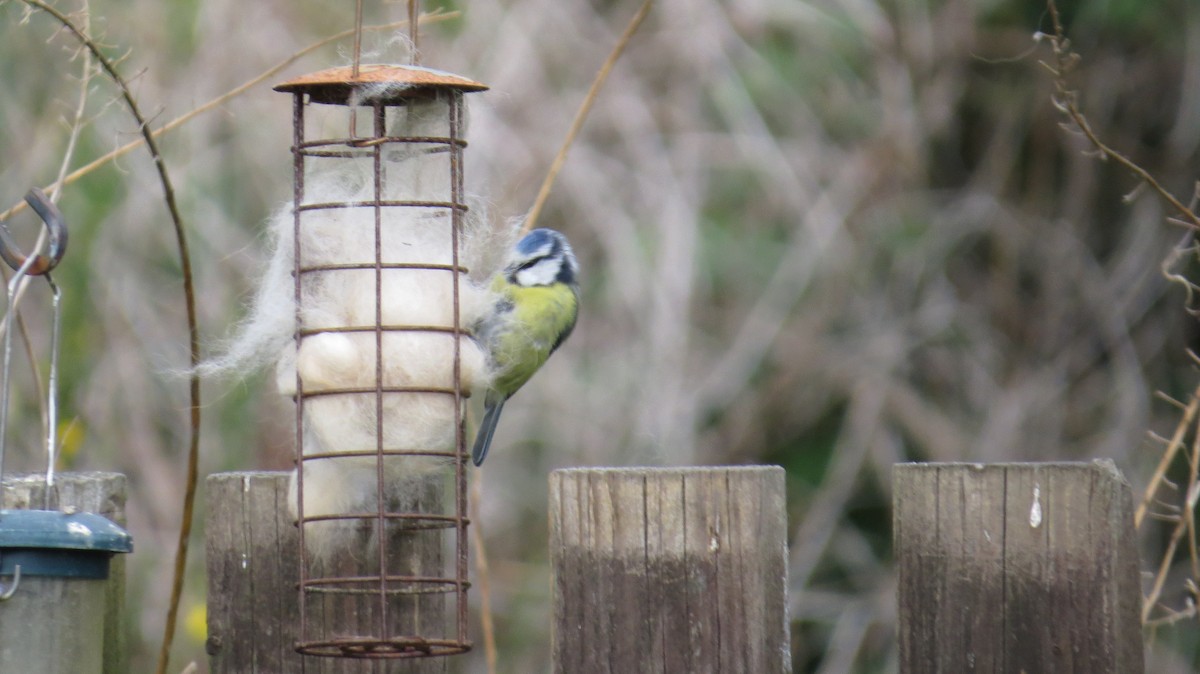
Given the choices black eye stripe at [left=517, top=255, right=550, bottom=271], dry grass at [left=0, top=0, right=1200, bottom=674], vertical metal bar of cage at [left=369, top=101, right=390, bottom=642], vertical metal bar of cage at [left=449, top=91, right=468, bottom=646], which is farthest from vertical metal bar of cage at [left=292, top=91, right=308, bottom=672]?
dry grass at [left=0, top=0, right=1200, bottom=674]

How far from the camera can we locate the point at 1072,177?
5.21 m

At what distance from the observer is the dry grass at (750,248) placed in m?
4.43

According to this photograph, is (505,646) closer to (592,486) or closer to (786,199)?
(786,199)

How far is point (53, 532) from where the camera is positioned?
71.9 inches

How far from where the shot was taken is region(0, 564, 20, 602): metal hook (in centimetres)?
185

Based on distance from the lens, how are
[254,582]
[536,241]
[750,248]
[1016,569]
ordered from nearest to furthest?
[1016,569] → [254,582] → [536,241] → [750,248]

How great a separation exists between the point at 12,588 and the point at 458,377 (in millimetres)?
833

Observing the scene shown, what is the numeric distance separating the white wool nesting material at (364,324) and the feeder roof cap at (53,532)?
47cm

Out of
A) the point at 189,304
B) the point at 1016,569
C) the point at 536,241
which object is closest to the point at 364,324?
the point at 189,304

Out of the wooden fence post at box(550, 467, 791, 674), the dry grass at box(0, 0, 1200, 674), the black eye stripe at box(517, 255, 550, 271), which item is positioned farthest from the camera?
the dry grass at box(0, 0, 1200, 674)

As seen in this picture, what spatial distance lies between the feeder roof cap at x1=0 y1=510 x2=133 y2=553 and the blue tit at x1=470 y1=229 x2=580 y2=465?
1.24 meters

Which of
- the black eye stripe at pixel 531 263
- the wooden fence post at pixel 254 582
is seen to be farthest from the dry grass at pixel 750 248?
the wooden fence post at pixel 254 582

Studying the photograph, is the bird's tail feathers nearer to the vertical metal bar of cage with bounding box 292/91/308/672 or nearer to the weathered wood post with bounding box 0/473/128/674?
the vertical metal bar of cage with bounding box 292/91/308/672

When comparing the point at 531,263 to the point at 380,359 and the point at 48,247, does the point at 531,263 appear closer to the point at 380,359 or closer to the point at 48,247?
the point at 380,359
